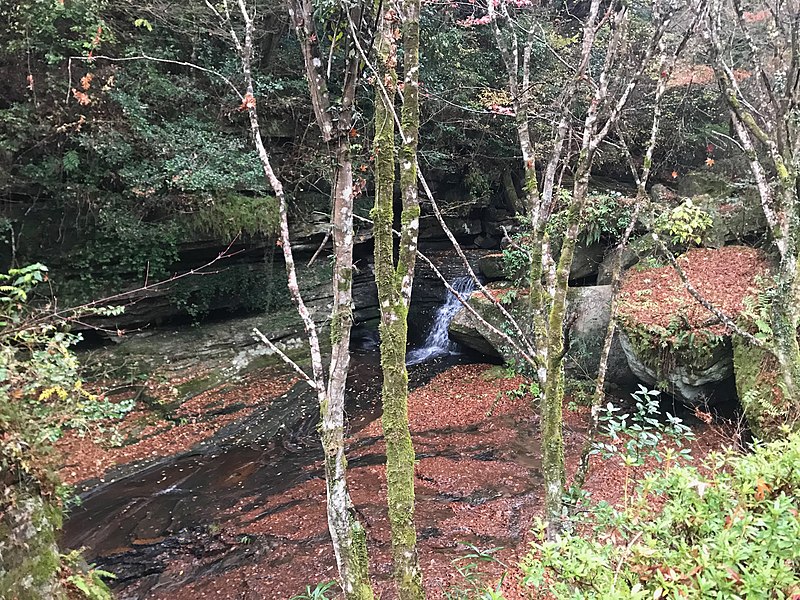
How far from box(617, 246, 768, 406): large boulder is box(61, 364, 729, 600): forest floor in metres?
0.69

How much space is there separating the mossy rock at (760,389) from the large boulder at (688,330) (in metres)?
0.37

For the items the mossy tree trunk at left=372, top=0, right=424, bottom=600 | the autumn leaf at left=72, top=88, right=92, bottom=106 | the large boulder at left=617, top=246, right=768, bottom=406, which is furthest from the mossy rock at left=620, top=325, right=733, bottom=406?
the autumn leaf at left=72, top=88, right=92, bottom=106

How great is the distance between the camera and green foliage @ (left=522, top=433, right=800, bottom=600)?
157 cm

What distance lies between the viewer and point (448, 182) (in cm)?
1459

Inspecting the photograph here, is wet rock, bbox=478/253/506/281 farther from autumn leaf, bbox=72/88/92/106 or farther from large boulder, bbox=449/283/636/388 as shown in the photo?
autumn leaf, bbox=72/88/92/106

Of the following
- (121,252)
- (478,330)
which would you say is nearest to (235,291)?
(121,252)

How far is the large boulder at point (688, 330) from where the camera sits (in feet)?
21.4

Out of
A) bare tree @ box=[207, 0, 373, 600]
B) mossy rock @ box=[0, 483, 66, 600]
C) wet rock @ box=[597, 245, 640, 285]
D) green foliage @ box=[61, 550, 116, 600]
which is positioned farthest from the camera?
wet rock @ box=[597, 245, 640, 285]

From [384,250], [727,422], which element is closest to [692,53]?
[727,422]

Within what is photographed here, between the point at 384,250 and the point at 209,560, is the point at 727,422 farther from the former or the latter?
the point at 209,560

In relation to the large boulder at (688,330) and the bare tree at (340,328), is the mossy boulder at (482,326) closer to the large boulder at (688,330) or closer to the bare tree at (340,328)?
the large boulder at (688,330)

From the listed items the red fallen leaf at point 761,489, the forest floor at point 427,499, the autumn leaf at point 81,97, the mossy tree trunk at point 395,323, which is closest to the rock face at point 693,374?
the forest floor at point 427,499

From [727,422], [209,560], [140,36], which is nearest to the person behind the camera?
[209,560]

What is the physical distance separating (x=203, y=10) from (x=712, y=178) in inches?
415
